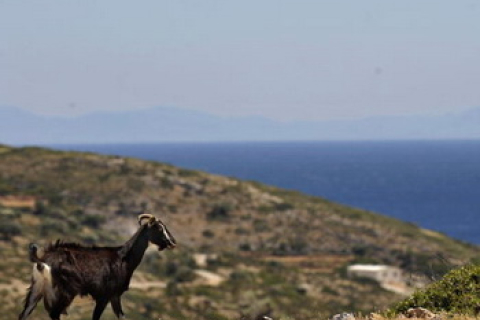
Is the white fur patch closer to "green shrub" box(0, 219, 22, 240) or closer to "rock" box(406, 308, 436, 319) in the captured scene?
"rock" box(406, 308, 436, 319)

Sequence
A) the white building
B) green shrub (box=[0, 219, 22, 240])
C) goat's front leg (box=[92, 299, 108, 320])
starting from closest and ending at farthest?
goat's front leg (box=[92, 299, 108, 320])
green shrub (box=[0, 219, 22, 240])
the white building

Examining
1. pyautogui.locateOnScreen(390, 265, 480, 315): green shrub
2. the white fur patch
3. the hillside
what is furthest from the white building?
the white fur patch

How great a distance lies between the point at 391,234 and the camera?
106m

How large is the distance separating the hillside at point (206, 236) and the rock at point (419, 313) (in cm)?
3206

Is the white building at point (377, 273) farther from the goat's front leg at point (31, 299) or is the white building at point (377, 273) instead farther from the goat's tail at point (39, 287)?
the goat's front leg at point (31, 299)

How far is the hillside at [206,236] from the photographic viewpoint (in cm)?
6125

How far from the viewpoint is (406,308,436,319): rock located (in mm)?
14469

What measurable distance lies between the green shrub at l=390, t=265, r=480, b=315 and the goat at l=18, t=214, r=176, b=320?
4.67 m

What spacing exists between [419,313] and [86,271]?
→ 5200mm

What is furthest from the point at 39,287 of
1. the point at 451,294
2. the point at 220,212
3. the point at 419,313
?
the point at 220,212

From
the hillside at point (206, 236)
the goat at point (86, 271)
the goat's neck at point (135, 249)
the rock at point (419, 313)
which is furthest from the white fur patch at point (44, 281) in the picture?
the hillside at point (206, 236)

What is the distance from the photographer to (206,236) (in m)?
94.7

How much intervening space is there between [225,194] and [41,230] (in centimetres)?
3413

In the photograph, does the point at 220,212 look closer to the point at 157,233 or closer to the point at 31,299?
the point at 157,233
